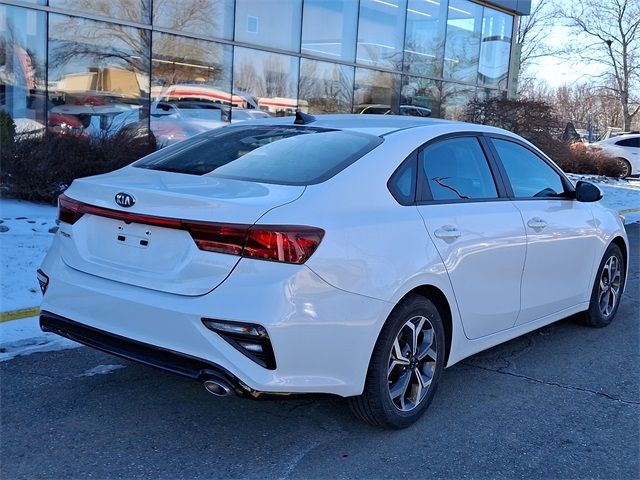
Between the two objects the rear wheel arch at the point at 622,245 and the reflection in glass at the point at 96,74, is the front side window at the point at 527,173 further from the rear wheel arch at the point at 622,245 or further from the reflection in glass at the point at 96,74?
the reflection in glass at the point at 96,74

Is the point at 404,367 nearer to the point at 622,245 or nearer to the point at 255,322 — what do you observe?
the point at 255,322

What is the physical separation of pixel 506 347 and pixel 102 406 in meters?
2.99

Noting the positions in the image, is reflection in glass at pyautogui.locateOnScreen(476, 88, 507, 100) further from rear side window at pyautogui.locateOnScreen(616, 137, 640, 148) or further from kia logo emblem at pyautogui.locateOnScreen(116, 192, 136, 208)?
kia logo emblem at pyautogui.locateOnScreen(116, 192, 136, 208)

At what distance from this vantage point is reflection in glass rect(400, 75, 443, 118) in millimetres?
19516

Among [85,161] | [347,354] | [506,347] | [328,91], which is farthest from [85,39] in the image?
[347,354]

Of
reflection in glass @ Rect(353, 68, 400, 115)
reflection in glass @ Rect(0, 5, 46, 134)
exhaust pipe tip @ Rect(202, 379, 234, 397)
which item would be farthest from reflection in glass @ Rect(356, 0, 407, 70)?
exhaust pipe tip @ Rect(202, 379, 234, 397)

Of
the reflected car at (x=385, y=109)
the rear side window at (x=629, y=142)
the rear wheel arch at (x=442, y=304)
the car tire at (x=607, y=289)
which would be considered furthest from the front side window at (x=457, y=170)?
the rear side window at (x=629, y=142)

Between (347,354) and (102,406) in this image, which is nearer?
(347,354)

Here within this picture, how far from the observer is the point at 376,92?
60.8 ft

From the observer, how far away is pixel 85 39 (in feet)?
41.6

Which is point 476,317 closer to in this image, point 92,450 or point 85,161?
point 92,450

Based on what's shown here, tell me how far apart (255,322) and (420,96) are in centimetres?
1791

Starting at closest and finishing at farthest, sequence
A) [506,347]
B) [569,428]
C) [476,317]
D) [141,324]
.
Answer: [141,324] → [569,428] → [476,317] → [506,347]

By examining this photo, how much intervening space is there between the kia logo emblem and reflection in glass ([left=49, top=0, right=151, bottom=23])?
1010 centimetres
